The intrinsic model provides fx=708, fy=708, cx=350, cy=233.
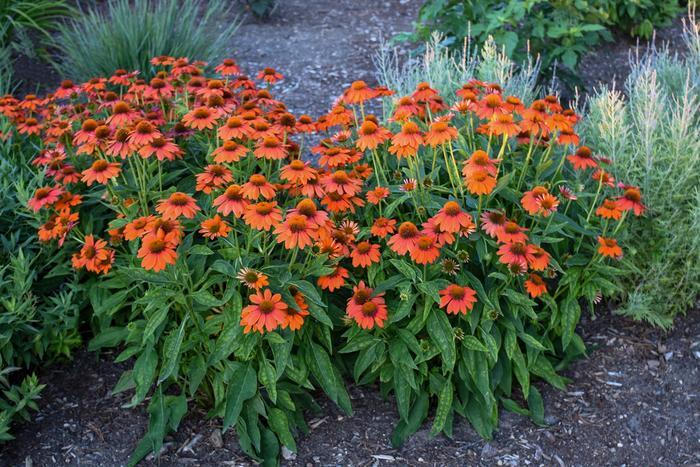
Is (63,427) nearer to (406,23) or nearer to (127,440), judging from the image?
(127,440)

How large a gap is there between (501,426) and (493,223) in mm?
808

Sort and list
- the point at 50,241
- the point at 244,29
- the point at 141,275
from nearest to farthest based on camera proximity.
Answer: the point at 141,275 < the point at 50,241 < the point at 244,29

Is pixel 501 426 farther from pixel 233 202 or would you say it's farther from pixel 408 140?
pixel 233 202

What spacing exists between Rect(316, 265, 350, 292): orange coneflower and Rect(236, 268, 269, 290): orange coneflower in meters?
0.23

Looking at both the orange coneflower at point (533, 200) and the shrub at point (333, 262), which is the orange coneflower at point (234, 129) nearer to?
the shrub at point (333, 262)

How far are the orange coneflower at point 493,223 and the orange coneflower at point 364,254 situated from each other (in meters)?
0.37

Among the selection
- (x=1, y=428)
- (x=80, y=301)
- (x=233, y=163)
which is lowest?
(x=1, y=428)

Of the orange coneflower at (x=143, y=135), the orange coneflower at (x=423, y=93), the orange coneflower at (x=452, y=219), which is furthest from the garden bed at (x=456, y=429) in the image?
the orange coneflower at (x=423, y=93)

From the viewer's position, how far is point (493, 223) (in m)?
2.30

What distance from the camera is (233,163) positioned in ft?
8.63

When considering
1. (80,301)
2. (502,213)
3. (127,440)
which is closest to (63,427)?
(127,440)

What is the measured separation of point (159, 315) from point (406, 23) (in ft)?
16.7

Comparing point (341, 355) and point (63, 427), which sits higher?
point (341, 355)

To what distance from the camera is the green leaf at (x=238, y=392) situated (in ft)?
7.59
